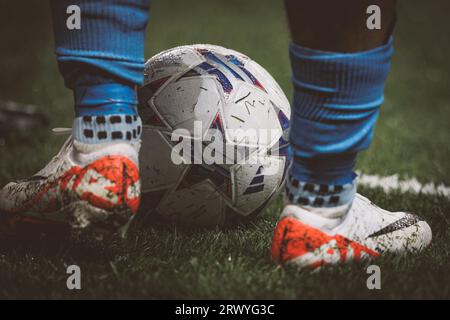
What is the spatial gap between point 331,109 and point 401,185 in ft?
4.89

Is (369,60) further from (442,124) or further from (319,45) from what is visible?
(442,124)

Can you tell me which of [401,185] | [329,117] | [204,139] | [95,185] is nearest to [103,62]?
[95,185]

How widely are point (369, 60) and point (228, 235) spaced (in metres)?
0.82

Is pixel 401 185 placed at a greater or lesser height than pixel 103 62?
lesser

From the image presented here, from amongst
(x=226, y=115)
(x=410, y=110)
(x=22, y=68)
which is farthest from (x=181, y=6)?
(x=226, y=115)

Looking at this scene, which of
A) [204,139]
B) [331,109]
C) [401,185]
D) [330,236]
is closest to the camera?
[331,109]

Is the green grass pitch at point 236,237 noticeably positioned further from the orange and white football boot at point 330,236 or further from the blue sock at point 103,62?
the blue sock at point 103,62

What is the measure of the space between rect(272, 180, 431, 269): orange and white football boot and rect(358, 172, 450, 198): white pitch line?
945 mm

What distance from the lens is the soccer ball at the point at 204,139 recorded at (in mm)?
2154

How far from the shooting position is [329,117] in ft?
5.76

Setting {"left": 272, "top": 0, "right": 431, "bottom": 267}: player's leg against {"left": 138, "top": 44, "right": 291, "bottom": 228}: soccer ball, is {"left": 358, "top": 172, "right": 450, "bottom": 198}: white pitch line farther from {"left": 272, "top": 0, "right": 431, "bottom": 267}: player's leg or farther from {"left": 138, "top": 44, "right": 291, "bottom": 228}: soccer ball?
{"left": 272, "top": 0, "right": 431, "bottom": 267}: player's leg

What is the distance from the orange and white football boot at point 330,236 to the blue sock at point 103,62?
54 cm

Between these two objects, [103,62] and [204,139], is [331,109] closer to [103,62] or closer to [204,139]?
[204,139]

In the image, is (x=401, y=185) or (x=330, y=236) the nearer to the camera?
(x=330, y=236)
